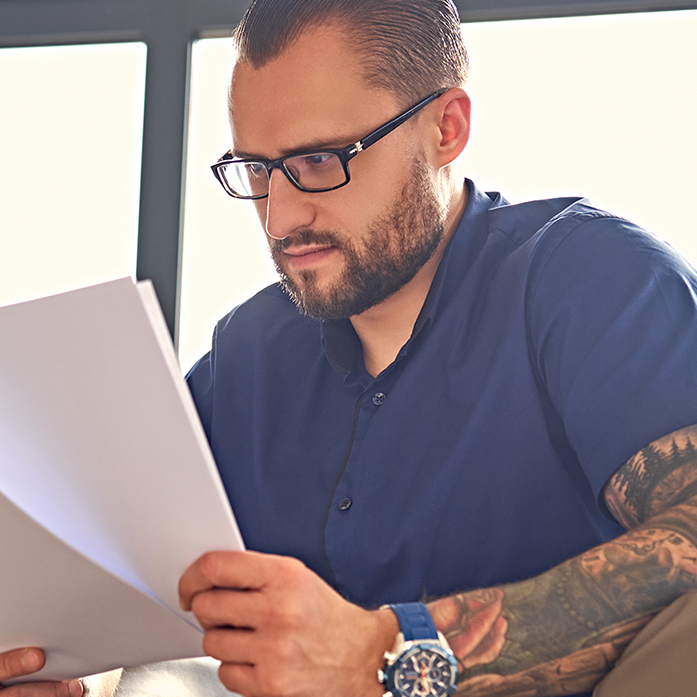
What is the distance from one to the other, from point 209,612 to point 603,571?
0.33 meters

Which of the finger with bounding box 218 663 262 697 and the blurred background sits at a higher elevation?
the blurred background

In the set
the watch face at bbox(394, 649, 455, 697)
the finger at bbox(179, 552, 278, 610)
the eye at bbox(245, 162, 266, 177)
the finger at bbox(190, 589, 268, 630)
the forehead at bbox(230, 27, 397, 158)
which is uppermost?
the forehead at bbox(230, 27, 397, 158)

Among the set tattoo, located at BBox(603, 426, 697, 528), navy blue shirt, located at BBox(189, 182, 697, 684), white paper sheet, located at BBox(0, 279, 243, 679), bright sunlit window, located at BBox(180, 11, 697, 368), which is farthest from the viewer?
bright sunlit window, located at BBox(180, 11, 697, 368)

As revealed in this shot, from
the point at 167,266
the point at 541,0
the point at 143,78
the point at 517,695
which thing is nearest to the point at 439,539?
the point at 517,695

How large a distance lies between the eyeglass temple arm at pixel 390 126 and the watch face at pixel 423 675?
675mm

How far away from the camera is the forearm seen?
0.60 metres

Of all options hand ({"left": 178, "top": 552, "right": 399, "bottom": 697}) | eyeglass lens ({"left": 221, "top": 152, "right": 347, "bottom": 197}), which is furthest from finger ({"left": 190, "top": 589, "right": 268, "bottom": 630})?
eyeglass lens ({"left": 221, "top": 152, "right": 347, "bottom": 197})

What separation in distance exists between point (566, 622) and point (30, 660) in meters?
0.48

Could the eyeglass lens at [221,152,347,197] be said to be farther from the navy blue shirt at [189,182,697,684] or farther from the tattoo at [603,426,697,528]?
the tattoo at [603,426,697,528]

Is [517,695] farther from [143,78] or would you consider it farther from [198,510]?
[143,78]

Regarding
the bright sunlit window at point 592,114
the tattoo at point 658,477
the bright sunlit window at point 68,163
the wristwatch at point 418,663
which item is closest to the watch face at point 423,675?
the wristwatch at point 418,663

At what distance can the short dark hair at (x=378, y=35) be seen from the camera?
105cm

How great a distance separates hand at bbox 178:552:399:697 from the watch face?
0.03 metres

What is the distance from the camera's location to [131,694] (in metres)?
0.82
